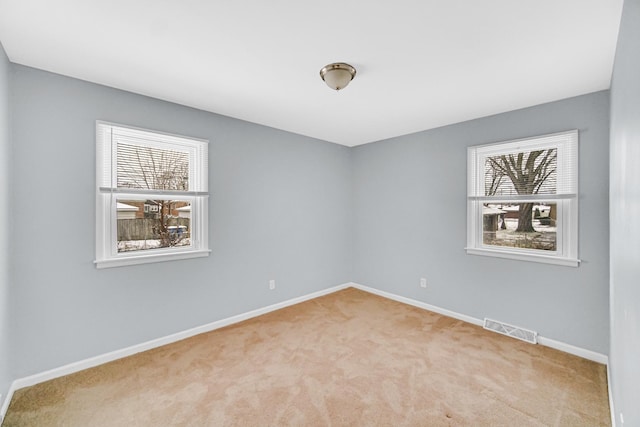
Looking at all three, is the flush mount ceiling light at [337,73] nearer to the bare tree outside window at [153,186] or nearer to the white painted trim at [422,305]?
the bare tree outside window at [153,186]

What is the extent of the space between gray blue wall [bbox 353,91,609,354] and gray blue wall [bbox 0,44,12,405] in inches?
155

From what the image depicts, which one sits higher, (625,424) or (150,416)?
(625,424)

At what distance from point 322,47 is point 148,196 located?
2087 millimetres

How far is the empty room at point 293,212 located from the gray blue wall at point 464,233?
0.02 m

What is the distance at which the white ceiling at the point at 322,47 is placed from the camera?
1523 mm

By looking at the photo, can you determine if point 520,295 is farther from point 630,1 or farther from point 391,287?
point 630,1

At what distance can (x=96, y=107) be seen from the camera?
2.40 metres

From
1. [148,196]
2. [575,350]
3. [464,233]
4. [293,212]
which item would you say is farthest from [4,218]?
[575,350]

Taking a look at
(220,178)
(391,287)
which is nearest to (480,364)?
(391,287)

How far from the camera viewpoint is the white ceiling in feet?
5.00

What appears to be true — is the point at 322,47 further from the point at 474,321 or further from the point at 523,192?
the point at 474,321

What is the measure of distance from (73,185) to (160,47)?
1.37 meters

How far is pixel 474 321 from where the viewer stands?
3270 millimetres

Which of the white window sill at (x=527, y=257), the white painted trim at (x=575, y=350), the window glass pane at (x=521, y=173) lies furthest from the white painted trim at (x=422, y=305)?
the window glass pane at (x=521, y=173)
